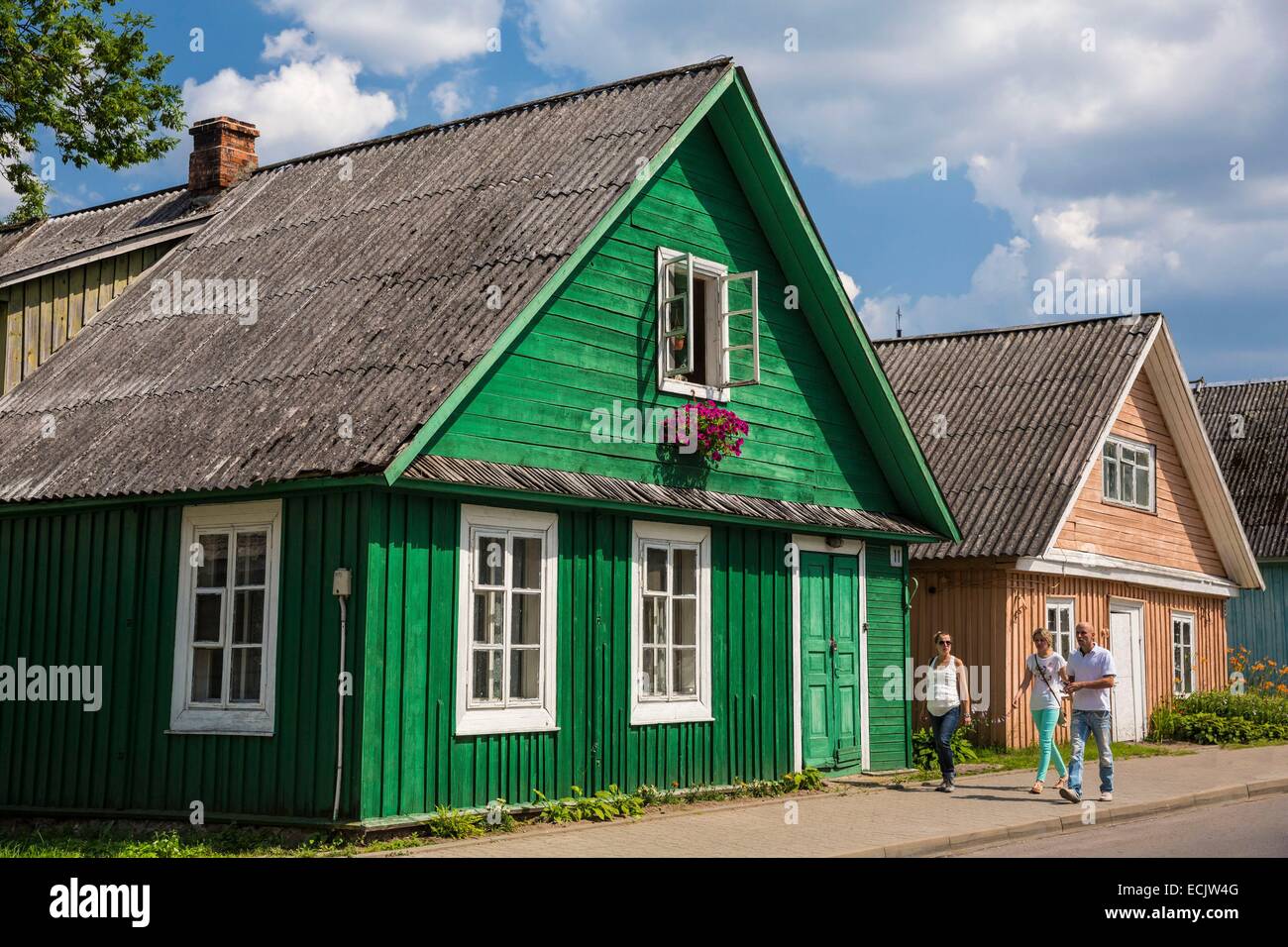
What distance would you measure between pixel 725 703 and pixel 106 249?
8768mm

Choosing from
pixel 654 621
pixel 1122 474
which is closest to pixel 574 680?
pixel 654 621

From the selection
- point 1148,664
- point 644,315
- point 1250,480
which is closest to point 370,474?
point 644,315

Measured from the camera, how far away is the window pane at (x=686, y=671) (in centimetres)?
1489

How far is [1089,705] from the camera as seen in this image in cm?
1509

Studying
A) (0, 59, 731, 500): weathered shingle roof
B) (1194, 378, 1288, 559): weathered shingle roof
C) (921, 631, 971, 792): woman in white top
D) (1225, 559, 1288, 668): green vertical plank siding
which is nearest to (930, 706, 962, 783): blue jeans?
(921, 631, 971, 792): woman in white top

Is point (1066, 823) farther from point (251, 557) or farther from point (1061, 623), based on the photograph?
point (1061, 623)

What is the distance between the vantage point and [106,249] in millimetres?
17062

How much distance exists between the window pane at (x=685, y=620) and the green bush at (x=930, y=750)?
447 centimetres

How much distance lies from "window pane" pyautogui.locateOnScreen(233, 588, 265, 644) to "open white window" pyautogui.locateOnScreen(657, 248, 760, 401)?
4.67 metres

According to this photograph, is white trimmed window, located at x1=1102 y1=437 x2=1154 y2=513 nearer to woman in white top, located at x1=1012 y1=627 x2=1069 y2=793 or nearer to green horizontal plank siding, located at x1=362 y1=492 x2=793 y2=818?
woman in white top, located at x1=1012 y1=627 x2=1069 y2=793

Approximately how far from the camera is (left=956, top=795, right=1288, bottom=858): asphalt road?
11438 mm

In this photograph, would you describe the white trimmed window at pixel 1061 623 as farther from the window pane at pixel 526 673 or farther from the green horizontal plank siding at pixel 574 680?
the window pane at pixel 526 673

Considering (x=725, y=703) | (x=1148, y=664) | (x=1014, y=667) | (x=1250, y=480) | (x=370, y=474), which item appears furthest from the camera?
(x=1250, y=480)

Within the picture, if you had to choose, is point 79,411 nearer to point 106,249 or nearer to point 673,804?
point 106,249
